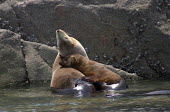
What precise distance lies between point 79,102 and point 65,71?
6.87 ft

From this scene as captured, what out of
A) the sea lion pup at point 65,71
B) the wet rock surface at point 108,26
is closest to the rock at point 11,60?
the wet rock surface at point 108,26

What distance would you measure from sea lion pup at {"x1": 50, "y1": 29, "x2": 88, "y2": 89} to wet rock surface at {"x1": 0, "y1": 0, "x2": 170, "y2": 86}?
1.51 m

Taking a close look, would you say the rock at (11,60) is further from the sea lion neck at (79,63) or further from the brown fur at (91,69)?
the sea lion neck at (79,63)

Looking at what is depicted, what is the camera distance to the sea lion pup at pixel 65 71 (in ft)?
30.2

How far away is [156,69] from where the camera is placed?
11.8 meters

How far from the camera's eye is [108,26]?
12.3 metres

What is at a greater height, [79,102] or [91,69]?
[91,69]

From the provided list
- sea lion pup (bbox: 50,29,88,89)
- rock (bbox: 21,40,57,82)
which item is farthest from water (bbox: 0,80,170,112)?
rock (bbox: 21,40,57,82)

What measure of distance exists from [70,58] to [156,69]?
263 centimetres

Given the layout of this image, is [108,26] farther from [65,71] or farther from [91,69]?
[65,71]

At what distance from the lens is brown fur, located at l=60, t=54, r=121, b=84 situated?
370 inches

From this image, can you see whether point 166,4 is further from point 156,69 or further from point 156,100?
point 156,100

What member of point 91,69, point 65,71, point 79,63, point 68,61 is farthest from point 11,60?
point 91,69

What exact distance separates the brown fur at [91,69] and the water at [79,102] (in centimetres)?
45
